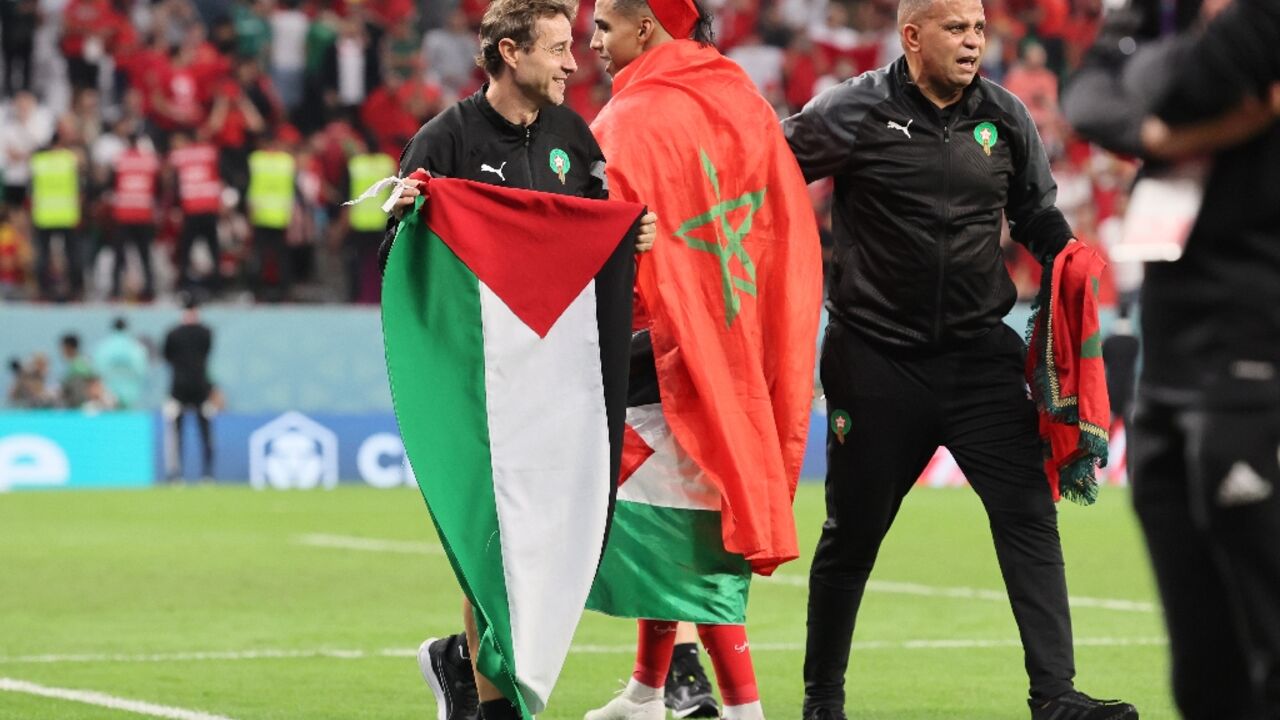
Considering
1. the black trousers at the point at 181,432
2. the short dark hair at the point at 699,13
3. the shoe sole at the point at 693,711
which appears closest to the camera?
the short dark hair at the point at 699,13

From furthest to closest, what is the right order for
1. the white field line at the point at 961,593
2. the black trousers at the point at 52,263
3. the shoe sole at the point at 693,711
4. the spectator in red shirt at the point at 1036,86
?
1. the spectator in red shirt at the point at 1036,86
2. the black trousers at the point at 52,263
3. the white field line at the point at 961,593
4. the shoe sole at the point at 693,711

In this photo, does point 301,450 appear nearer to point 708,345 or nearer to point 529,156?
point 529,156

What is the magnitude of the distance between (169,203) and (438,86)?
3.91 metres

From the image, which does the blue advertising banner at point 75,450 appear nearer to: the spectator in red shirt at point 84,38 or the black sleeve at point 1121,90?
the spectator in red shirt at point 84,38

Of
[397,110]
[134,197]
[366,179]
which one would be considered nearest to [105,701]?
[134,197]

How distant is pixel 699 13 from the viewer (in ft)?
23.0

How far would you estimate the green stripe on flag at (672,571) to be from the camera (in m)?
6.66

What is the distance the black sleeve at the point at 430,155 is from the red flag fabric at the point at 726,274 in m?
Answer: 0.51

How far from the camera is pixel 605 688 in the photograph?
833 cm

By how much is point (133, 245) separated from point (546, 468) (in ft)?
60.8

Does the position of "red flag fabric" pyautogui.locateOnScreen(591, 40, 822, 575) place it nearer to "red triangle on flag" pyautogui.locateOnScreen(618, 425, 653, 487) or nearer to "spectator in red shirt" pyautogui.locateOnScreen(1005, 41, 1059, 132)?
"red triangle on flag" pyautogui.locateOnScreen(618, 425, 653, 487)

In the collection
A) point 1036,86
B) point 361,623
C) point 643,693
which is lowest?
point 361,623

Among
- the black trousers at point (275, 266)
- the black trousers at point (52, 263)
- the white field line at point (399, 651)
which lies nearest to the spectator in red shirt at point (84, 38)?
the black trousers at point (52, 263)

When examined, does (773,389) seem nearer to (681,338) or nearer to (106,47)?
(681,338)
